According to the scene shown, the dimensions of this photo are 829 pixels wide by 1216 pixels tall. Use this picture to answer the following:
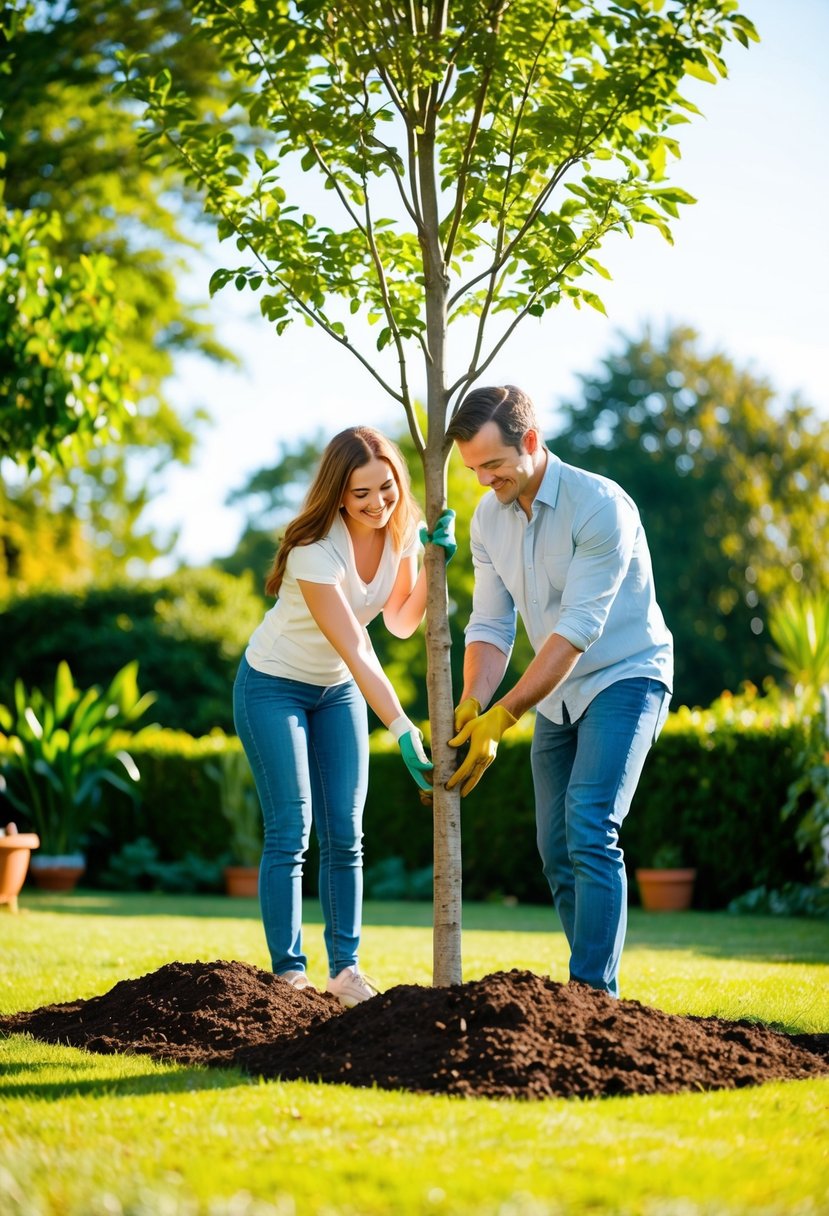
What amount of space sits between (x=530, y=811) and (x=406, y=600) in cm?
686

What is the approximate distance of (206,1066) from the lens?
10.8ft

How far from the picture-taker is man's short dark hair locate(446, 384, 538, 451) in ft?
12.3

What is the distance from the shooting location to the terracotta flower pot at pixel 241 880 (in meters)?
12.0

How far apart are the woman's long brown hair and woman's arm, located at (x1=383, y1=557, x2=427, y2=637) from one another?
0.29 metres

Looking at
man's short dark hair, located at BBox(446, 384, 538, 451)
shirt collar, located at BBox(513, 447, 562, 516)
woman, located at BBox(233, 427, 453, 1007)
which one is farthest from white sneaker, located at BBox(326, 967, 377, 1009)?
man's short dark hair, located at BBox(446, 384, 538, 451)

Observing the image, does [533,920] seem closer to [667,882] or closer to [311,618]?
[667,882]

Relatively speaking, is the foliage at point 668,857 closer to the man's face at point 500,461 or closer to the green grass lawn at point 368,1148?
the green grass lawn at point 368,1148

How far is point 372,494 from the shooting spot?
423 centimetres

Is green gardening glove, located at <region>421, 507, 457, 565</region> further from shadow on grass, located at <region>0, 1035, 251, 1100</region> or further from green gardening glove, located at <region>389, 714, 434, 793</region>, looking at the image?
shadow on grass, located at <region>0, 1035, 251, 1100</region>

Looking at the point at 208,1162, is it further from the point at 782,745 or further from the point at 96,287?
the point at 782,745

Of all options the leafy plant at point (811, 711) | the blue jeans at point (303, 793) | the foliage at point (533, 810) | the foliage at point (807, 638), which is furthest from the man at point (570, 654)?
the foliage at point (807, 638)

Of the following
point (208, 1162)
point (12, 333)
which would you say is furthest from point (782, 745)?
point (208, 1162)

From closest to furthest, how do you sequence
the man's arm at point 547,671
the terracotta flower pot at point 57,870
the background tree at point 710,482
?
the man's arm at point 547,671
the terracotta flower pot at point 57,870
the background tree at point 710,482

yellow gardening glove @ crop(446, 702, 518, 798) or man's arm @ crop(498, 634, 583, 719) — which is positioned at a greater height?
man's arm @ crop(498, 634, 583, 719)
